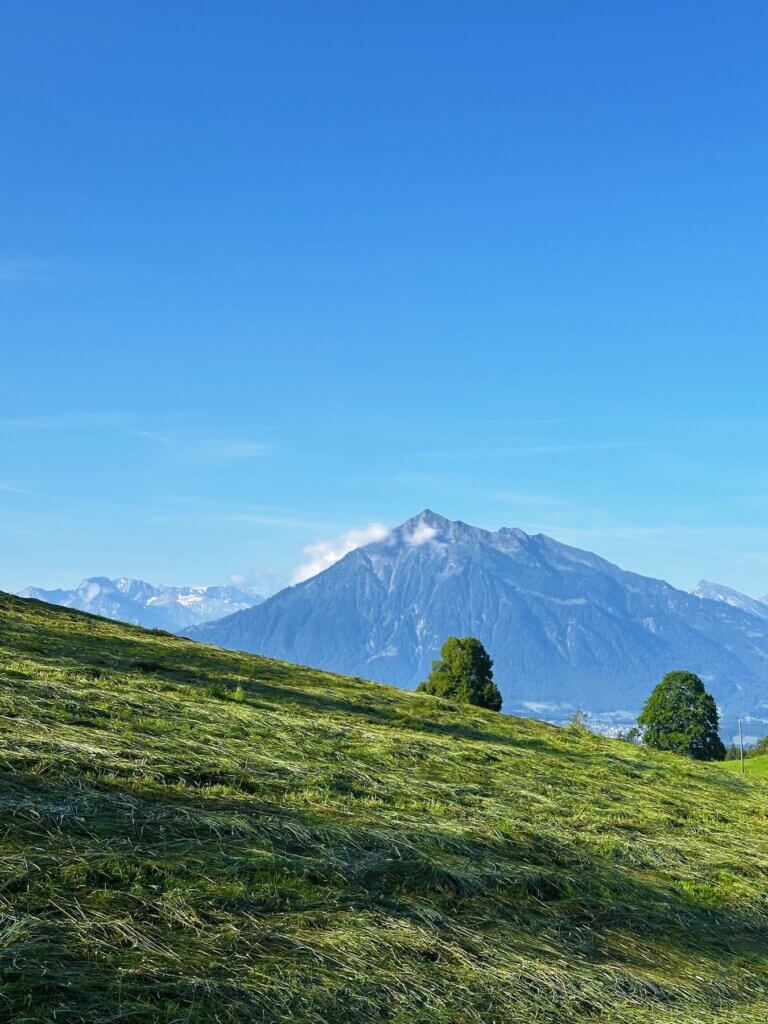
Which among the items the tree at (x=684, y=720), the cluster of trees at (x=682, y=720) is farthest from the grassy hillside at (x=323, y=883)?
the tree at (x=684, y=720)

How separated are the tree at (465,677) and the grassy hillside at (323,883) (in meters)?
53.0

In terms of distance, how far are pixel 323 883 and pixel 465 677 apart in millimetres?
63868

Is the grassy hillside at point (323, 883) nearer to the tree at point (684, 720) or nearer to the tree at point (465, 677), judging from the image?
the tree at point (465, 677)

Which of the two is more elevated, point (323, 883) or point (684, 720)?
point (684, 720)

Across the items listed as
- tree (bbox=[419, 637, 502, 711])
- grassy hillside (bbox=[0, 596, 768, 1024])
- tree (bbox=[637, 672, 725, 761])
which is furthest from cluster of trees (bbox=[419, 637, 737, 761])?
grassy hillside (bbox=[0, 596, 768, 1024])

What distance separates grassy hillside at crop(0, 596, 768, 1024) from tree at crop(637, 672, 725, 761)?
73.8m

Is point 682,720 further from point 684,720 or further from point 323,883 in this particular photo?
point 323,883

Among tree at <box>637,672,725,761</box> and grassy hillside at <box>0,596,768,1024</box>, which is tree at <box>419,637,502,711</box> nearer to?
tree at <box>637,672,725,761</box>

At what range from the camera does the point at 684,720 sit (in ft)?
290

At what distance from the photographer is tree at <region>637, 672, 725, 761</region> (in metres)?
87.1

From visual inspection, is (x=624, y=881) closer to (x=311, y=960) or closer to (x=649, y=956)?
(x=649, y=956)

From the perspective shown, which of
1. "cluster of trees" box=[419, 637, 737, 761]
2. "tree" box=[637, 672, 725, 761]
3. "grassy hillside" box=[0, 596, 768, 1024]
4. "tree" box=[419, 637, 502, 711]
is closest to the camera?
"grassy hillside" box=[0, 596, 768, 1024]

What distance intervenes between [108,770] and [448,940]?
4.69 metres

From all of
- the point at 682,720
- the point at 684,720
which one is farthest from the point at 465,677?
the point at 684,720
